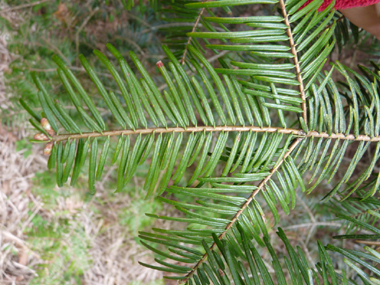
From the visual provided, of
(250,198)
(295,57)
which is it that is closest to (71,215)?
(250,198)

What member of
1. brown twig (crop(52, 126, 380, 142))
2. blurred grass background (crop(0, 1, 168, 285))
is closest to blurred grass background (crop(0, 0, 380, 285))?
blurred grass background (crop(0, 1, 168, 285))

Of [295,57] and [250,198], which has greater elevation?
[295,57]

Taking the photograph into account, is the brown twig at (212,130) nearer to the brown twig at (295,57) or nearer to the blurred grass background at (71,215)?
the brown twig at (295,57)

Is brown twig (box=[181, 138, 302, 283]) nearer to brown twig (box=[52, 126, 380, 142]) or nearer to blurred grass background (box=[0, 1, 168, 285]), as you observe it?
brown twig (box=[52, 126, 380, 142])

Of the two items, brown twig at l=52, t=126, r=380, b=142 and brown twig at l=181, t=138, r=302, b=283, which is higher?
brown twig at l=52, t=126, r=380, b=142

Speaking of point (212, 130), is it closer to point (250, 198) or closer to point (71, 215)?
point (250, 198)

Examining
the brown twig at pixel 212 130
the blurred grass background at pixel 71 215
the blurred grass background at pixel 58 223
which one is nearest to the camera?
the brown twig at pixel 212 130

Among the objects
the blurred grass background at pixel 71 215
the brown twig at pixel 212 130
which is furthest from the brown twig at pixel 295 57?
the blurred grass background at pixel 71 215

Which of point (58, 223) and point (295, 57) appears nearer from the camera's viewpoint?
point (295, 57)

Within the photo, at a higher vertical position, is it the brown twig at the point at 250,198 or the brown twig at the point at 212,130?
the brown twig at the point at 212,130

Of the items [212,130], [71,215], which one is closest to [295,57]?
[212,130]

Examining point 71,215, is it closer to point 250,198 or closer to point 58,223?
point 58,223
